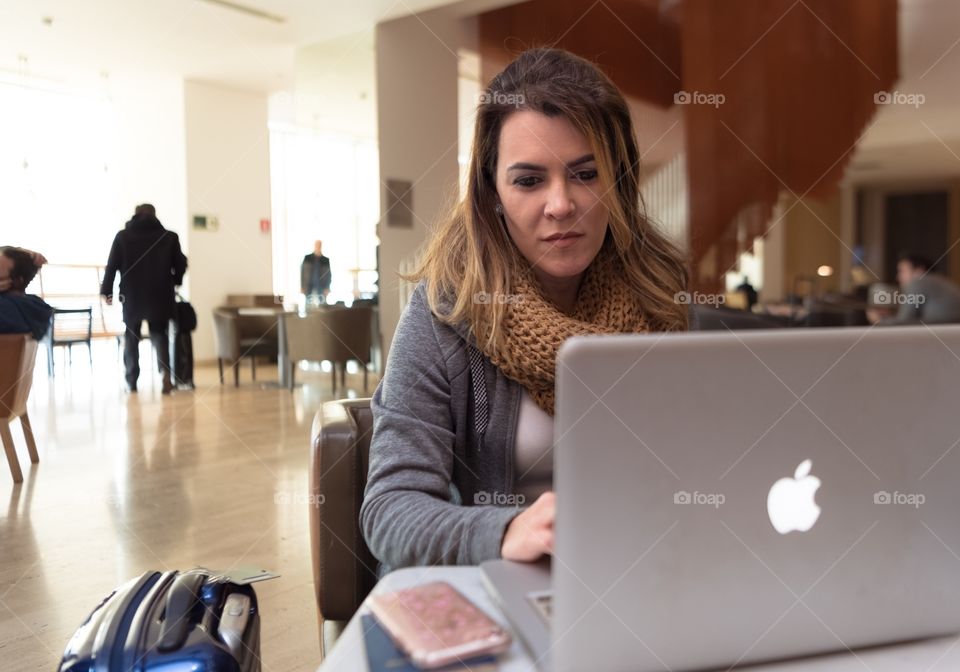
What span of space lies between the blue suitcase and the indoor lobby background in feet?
8.57

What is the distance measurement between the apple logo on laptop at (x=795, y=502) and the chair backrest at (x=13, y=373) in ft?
12.4

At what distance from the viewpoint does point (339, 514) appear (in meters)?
1.17

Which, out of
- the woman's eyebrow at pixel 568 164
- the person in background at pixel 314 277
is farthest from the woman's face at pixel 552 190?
the person in background at pixel 314 277

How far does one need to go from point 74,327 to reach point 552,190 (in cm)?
546

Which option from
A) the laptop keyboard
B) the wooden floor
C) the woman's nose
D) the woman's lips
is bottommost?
the wooden floor

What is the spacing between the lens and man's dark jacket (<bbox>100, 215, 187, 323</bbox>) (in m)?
5.17

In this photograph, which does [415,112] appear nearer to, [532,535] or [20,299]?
[20,299]

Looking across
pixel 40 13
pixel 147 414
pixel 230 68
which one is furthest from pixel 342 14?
pixel 147 414

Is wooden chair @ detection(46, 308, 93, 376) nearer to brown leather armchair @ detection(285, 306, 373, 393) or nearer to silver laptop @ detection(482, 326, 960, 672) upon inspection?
brown leather armchair @ detection(285, 306, 373, 393)

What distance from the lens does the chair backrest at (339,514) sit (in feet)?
3.82

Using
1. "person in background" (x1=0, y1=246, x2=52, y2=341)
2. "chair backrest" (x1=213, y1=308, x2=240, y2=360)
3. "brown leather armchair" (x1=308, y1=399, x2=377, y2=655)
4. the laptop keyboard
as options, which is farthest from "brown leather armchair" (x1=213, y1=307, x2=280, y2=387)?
the laptop keyboard

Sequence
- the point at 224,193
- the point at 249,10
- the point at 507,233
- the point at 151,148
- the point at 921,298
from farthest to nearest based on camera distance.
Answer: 1. the point at 224,193
2. the point at 151,148
3. the point at 249,10
4. the point at 921,298
5. the point at 507,233

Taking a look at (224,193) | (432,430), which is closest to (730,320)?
(432,430)

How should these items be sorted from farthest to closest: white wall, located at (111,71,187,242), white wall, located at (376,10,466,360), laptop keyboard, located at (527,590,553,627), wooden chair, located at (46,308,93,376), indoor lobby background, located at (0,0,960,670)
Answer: white wall, located at (111,71,187,242) → white wall, located at (376,10,466,360) → wooden chair, located at (46,308,93,376) → indoor lobby background, located at (0,0,960,670) → laptop keyboard, located at (527,590,553,627)
